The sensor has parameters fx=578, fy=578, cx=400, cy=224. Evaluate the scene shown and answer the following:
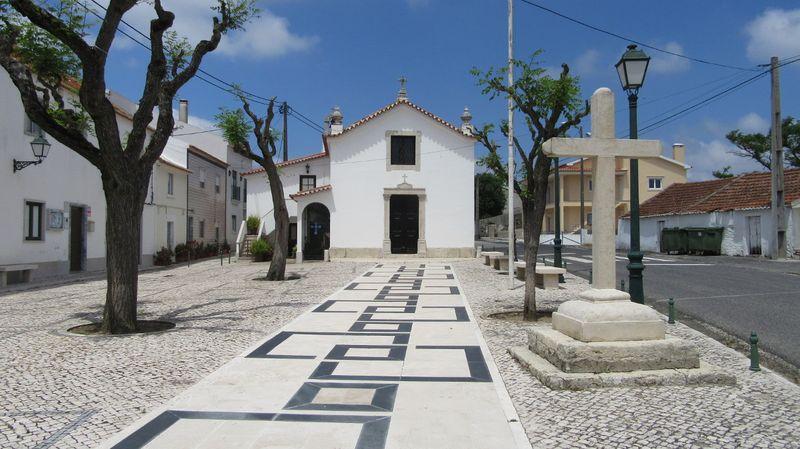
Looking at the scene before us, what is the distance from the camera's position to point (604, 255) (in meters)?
6.52

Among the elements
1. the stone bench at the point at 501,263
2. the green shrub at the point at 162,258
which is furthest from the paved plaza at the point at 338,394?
the green shrub at the point at 162,258

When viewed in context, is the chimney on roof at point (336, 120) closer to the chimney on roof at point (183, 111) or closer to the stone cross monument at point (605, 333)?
the chimney on roof at point (183, 111)

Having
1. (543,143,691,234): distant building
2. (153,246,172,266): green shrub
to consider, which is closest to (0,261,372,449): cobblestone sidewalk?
(153,246,172,266): green shrub

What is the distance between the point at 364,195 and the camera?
2761 cm

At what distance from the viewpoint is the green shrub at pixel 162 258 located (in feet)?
85.0

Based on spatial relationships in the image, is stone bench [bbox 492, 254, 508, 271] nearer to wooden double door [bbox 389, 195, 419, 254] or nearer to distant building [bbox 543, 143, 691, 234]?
wooden double door [bbox 389, 195, 419, 254]

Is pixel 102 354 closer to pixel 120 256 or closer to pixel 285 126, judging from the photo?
pixel 120 256

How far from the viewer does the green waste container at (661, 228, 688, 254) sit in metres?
30.6

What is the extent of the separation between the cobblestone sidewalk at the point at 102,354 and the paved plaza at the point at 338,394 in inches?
1.0

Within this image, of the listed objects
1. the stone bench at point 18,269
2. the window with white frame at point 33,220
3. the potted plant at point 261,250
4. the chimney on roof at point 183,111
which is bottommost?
the stone bench at point 18,269

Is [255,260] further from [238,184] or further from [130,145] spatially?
[130,145]

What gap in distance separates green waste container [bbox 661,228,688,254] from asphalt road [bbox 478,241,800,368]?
29.3 ft

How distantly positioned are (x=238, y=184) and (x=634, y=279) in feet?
113

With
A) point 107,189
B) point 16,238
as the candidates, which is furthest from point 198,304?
point 16,238
